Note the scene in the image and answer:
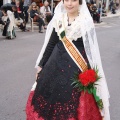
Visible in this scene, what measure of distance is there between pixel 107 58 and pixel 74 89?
5.27 m

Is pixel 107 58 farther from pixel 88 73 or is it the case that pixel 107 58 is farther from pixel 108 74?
pixel 88 73

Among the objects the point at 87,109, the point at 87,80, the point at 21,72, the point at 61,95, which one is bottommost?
the point at 21,72

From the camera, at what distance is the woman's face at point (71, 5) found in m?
2.63

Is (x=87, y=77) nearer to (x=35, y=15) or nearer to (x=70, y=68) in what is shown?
(x=70, y=68)

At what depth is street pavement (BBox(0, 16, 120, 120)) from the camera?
13.8ft

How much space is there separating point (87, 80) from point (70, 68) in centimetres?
20

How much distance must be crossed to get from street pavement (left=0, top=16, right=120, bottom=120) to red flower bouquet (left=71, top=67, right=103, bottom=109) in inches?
56.8

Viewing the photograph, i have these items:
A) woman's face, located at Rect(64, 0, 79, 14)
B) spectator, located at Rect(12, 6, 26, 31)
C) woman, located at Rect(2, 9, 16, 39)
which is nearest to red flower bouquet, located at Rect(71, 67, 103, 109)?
woman's face, located at Rect(64, 0, 79, 14)

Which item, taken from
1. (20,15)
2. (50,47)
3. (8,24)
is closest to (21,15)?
(20,15)

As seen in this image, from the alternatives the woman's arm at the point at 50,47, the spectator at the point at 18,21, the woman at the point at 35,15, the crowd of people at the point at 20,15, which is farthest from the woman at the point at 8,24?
the woman's arm at the point at 50,47

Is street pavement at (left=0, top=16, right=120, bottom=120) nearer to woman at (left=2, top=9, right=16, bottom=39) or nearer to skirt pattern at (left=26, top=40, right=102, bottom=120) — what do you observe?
Result: woman at (left=2, top=9, right=16, bottom=39)

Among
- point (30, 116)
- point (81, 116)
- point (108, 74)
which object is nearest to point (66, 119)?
point (81, 116)

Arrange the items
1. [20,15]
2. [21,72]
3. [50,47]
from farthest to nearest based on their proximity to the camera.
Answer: [20,15] < [21,72] < [50,47]

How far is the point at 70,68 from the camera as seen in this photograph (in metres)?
2.69
